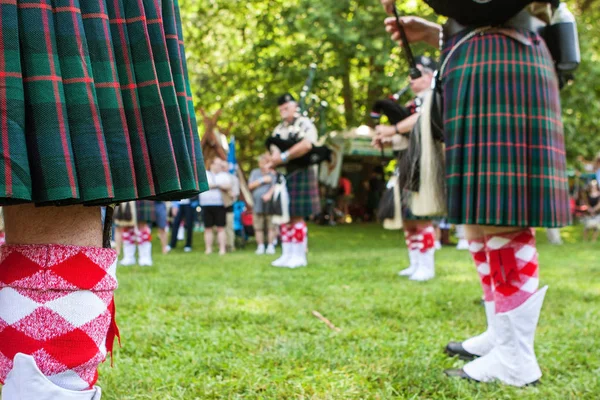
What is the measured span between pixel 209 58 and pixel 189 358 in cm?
1345

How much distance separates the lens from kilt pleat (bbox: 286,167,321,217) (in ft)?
19.7

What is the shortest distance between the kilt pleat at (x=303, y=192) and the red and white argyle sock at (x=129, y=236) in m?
1.94

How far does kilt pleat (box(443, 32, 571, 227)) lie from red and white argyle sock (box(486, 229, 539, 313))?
9cm

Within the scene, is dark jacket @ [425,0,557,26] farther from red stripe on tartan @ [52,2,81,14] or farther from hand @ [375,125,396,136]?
red stripe on tartan @ [52,2,81,14]

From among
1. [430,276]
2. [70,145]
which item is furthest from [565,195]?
[430,276]

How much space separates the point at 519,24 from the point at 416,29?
533mm

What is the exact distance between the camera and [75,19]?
874 mm

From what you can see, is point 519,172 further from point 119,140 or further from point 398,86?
point 398,86

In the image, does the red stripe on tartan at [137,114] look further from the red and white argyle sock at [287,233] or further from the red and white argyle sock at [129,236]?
the red and white argyle sock at [129,236]

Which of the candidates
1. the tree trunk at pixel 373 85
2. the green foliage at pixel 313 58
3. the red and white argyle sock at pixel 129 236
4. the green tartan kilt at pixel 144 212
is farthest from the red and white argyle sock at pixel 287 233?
the tree trunk at pixel 373 85

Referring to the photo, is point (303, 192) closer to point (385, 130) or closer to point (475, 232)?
point (385, 130)

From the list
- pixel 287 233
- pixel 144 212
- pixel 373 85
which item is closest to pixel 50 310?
pixel 287 233

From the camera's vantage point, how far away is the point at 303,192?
237 inches

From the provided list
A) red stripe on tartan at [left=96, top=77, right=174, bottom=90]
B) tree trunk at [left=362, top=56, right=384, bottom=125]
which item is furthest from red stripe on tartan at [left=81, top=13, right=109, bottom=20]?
tree trunk at [left=362, top=56, right=384, bottom=125]
